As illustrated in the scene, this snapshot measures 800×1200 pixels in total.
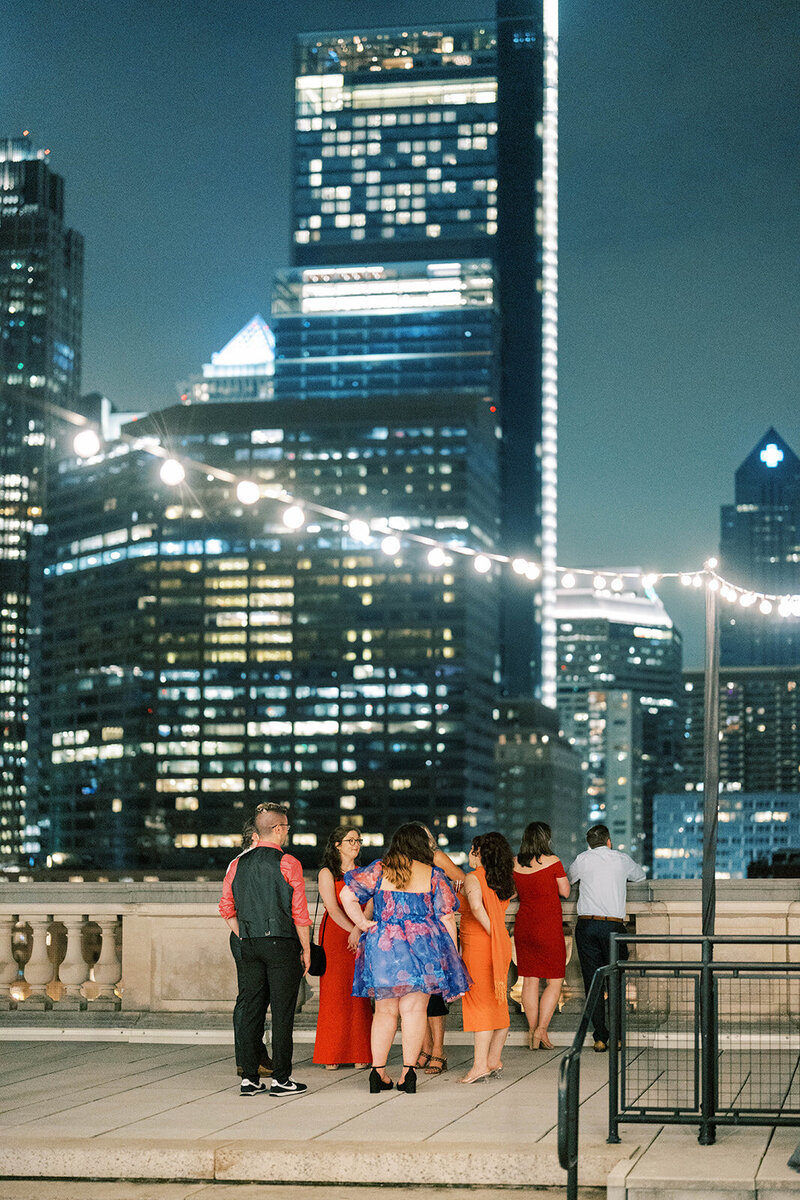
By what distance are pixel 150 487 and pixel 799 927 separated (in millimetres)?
165583

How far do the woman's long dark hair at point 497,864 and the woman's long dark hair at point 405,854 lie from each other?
0.64m

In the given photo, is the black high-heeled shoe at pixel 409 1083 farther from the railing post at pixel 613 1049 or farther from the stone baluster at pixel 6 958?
the stone baluster at pixel 6 958

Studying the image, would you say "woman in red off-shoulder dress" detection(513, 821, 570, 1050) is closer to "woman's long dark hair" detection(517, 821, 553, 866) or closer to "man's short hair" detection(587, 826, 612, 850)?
"woman's long dark hair" detection(517, 821, 553, 866)

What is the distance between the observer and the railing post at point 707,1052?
8164 mm

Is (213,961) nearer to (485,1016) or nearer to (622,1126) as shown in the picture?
(485,1016)

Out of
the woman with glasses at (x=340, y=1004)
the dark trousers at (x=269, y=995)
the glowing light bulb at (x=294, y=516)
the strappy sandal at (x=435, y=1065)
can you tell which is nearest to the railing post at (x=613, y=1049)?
the dark trousers at (x=269, y=995)

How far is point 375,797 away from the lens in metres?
172

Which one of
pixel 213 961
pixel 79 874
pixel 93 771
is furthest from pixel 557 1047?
pixel 93 771

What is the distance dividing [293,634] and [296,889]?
165 metres

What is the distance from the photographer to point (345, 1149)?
808 centimetres

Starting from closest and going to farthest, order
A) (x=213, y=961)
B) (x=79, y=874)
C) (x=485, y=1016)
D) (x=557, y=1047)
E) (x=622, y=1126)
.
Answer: (x=622, y=1126) < (x=485, y=1016) < (x=557, y=1047) < (x=213, y=961) < (x=79, y=874)

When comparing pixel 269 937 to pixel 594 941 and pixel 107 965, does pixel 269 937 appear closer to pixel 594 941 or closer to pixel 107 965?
pixel 594 941

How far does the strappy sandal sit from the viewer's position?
10.8 meters

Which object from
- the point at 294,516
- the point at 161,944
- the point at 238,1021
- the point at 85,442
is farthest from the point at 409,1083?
the point at 294,516
